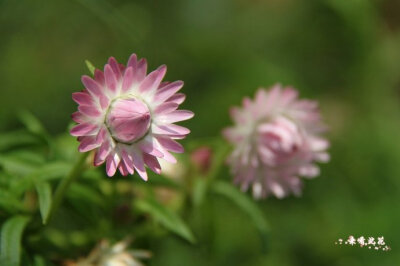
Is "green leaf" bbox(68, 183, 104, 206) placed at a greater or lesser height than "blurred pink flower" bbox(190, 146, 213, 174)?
lesser

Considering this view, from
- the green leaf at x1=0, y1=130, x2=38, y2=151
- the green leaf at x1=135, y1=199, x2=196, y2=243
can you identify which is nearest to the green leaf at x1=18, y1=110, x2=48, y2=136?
the green leaf at x1=0, y1=130, x2=38, y2=151

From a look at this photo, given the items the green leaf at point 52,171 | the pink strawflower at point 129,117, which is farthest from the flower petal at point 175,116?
the green leaf at point 52,171

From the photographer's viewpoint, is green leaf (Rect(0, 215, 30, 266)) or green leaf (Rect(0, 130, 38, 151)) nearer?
green leaf (Rect(0, 215, 30, 266))

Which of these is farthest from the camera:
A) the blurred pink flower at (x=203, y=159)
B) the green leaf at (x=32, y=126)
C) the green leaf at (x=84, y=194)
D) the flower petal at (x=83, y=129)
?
the blurred pink flower at (x=203, y=159)

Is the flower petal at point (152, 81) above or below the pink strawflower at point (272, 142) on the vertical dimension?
below

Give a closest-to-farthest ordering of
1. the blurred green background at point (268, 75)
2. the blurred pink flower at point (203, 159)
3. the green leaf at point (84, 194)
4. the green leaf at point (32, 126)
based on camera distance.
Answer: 1. the green leaf at point (84, 194)
2. the green leaf at point (32, 126)
3. the blurred pink flower at point (203, 159)
4. the blurred green background at point (268, 75)

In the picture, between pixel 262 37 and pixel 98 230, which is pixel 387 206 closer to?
pixel 262 37

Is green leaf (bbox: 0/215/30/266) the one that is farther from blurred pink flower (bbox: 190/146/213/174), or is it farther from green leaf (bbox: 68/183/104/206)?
blurred pink flower (bbox: 190/146/213/174)

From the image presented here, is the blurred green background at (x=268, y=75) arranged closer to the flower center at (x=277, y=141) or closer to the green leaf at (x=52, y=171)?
the flower center at (x=277, y=141)

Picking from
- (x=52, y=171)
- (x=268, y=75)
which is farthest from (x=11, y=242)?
(x=268, y=75)
